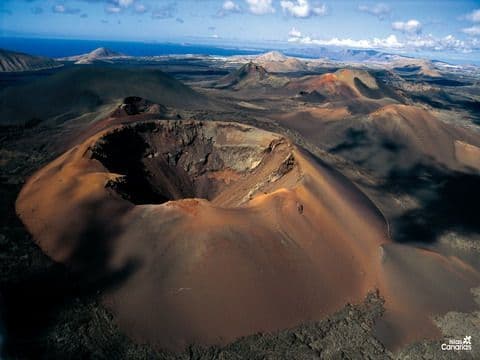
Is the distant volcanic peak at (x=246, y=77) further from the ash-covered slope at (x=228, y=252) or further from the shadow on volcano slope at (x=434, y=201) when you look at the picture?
the ash-covered slope at (x=228, y=252)

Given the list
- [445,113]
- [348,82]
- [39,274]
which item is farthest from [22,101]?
[445,113]

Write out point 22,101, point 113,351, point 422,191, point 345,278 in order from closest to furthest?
1. point 113,351
2. point 345,278
3. point 422,191
4. point 22,101

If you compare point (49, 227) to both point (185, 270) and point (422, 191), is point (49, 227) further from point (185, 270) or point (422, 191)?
point (422, 191)

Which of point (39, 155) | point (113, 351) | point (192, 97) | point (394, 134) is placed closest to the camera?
point (113, 351)

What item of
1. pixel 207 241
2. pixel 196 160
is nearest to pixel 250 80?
pixel 196 160
